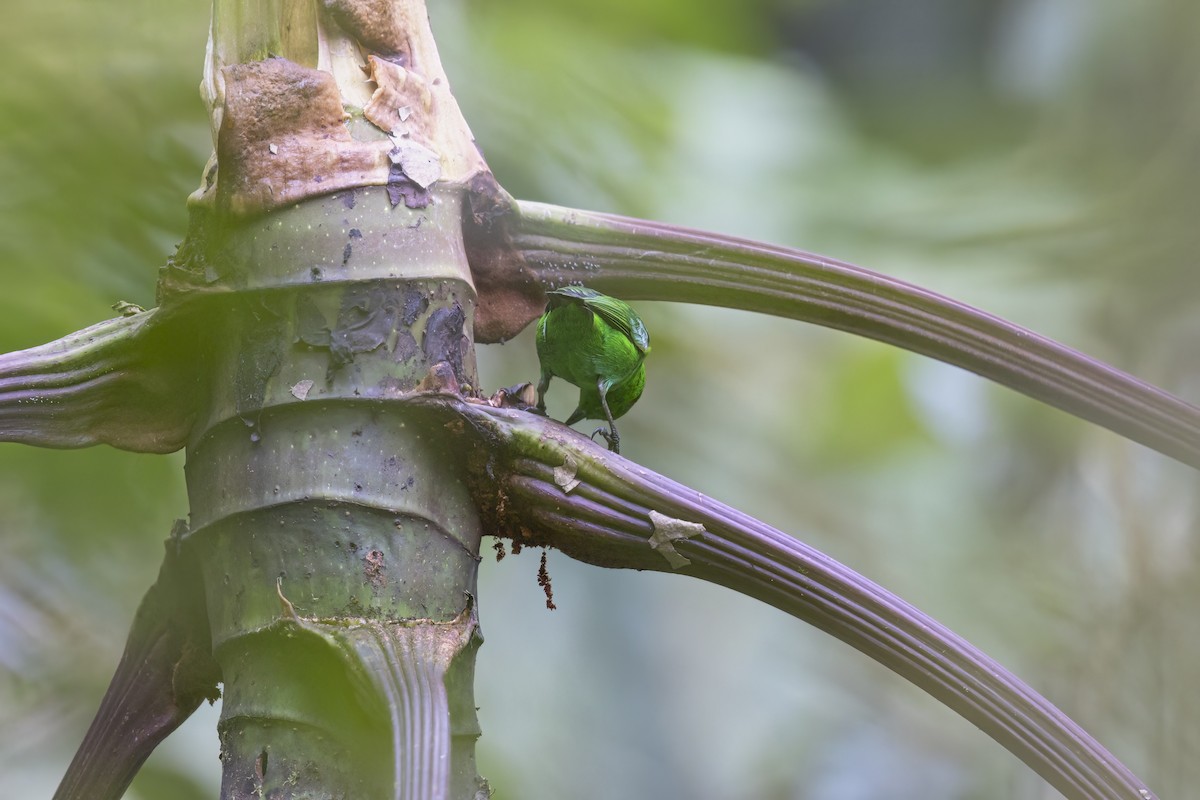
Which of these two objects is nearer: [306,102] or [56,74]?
[306,102]

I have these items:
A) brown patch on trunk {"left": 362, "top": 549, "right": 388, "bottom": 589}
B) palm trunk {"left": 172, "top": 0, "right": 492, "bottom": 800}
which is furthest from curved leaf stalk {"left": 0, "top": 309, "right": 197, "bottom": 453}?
brown patch on trunk {"left": 362, "top": 549, "right": 388, "bottom": 589}

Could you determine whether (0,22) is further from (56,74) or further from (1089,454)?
(1089,454)

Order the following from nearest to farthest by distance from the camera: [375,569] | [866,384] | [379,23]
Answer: [375,569] → [379,23] → [866,384]

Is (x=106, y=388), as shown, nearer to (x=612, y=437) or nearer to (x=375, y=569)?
(x=375, y=569)

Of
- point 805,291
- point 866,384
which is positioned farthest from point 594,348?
point 866,384

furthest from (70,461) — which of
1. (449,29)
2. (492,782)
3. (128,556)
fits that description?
(449,29)

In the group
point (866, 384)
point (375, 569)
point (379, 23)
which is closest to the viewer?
point (375, 569)
